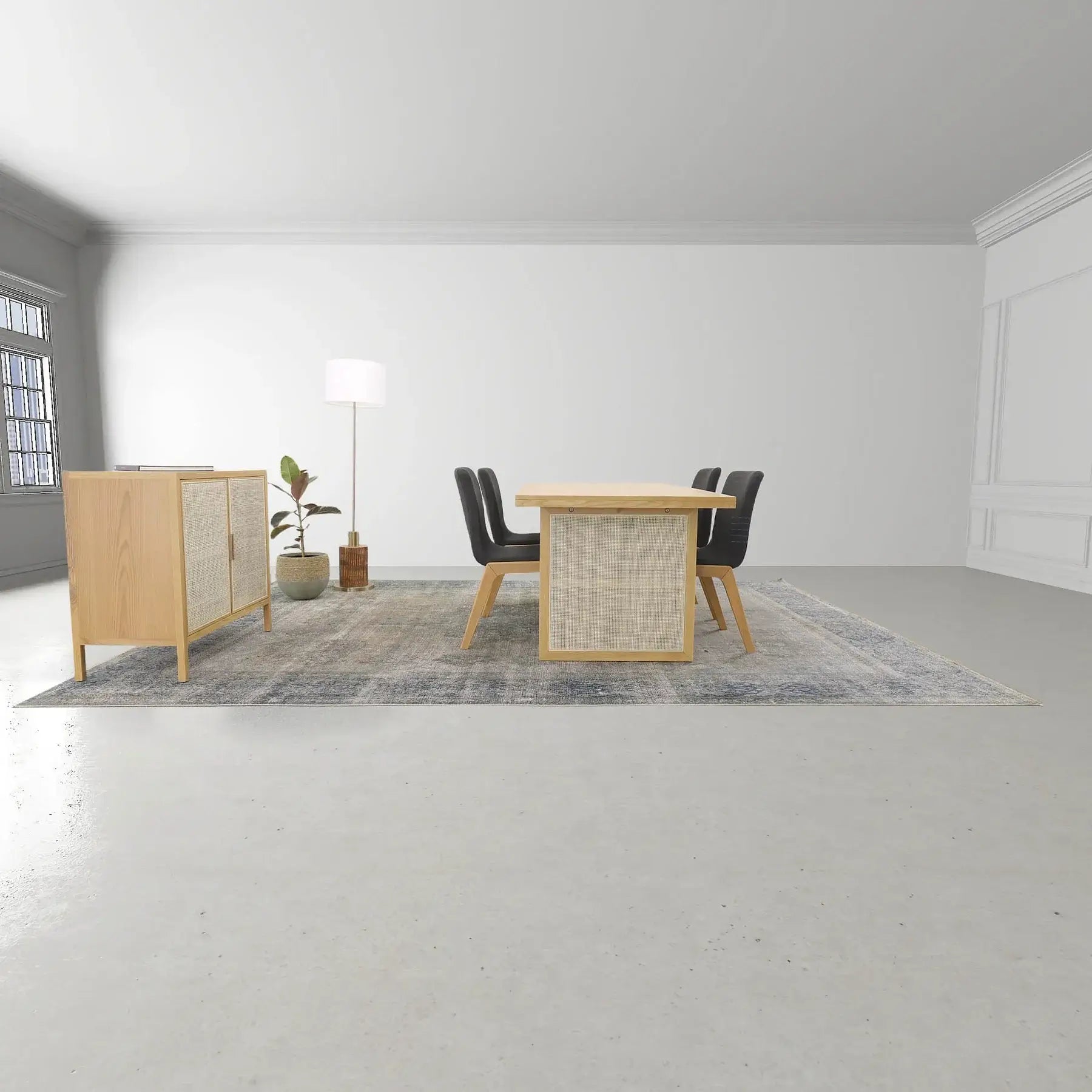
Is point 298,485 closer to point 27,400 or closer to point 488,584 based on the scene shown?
point 488,584

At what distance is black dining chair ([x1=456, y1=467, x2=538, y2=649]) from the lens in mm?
3342

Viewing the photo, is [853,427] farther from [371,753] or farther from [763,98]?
[371,753]

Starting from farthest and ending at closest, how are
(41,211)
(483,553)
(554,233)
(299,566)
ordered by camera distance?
(554,233) → (41,211) → (299,566) → (483,553)

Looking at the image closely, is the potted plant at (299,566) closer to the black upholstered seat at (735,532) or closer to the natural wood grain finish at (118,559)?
the natural wood grain finish at (118,559)

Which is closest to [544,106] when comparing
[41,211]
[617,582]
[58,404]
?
[617,582]

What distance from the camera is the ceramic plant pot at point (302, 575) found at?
4.57 metres

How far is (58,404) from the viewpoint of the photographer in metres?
6.07

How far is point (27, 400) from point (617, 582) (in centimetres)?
527

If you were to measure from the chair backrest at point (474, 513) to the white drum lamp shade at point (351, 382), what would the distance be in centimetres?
205

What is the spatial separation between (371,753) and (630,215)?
5089 millimetres

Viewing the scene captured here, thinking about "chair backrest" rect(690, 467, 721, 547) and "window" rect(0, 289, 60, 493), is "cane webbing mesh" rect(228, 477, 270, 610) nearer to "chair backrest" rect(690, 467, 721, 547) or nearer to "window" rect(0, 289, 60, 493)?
"chair backrest" rect(690, 467, 721, 547)

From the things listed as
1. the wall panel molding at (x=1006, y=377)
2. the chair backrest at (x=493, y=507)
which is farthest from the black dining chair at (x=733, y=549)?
the wall panel molding at (x=1006, y=377)

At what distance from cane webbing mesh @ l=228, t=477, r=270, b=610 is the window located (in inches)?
122

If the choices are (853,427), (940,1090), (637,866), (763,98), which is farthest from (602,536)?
(853,427)
